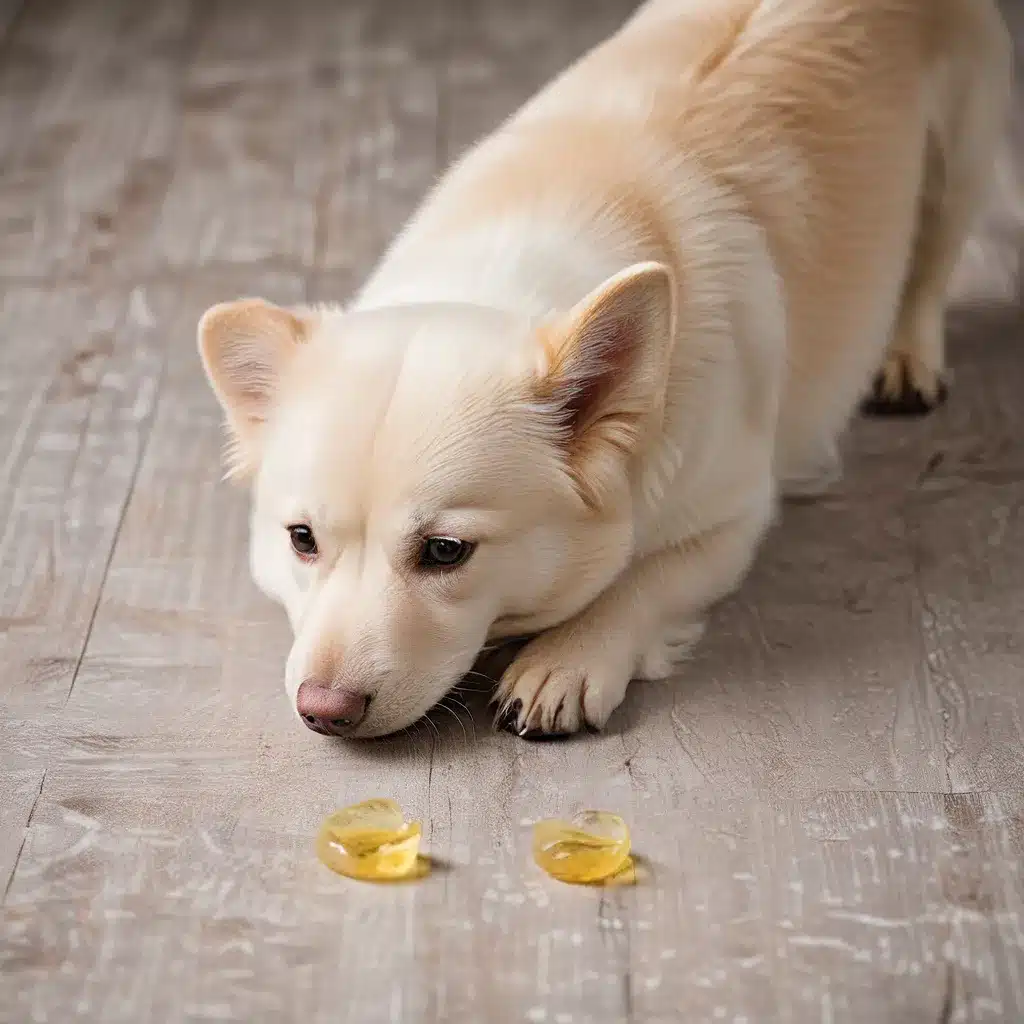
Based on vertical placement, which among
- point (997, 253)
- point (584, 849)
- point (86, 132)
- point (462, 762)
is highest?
point (584, 849)

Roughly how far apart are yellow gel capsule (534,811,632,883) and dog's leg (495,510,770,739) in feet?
0.75

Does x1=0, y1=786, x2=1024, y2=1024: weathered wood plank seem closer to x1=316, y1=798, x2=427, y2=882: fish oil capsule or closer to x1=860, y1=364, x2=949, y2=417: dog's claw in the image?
x1=316, y1=798, x2=427, y2=882: fish oil capsule

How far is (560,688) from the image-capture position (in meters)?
2.21

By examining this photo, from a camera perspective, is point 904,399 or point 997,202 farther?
point 997,202

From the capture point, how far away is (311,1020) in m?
1.75

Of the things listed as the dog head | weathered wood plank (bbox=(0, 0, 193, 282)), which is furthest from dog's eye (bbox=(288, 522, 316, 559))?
weathered wood plank (bbox=(0, 0, 193, 282))

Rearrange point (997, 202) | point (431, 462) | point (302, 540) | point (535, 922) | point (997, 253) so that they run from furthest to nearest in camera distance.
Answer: point (997, 202) → point (997, 253) → point (302, 540) → point (431, 462) → point (535, 922)

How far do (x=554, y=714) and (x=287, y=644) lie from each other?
0.48 meters

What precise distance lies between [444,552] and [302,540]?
209 millimetres

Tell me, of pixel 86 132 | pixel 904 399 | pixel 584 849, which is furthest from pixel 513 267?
pixel 86 132

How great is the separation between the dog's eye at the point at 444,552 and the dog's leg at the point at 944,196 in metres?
1.29

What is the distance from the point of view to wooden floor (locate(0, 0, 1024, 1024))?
5.93 ft

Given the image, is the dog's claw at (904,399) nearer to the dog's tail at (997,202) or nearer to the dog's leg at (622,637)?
the dog's tail at (997,202)

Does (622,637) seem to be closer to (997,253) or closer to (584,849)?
(584,849)
